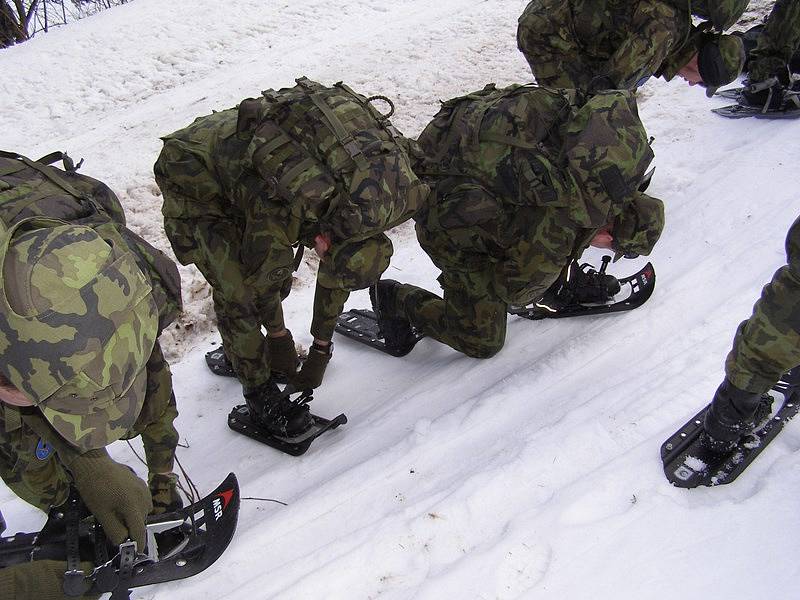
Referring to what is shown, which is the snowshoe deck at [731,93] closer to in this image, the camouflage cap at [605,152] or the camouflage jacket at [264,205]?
the camouflage cap at [605,152]

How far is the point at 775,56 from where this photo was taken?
18.8 ft

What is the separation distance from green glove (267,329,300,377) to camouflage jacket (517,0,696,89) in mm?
2369

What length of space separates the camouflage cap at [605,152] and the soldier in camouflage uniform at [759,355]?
748 millimetres

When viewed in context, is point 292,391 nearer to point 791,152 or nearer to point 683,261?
point 683,261

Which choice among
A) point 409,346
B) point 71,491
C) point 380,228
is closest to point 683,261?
point 409,346

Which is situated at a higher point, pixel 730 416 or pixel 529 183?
pixel 529 183

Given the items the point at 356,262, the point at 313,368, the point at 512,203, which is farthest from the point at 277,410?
the point at 512,203

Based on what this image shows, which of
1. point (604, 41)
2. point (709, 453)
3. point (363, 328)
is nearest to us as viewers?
point (709, 453)

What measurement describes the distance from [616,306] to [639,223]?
81cm

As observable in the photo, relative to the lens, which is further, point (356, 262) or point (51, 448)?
point (356, 262)

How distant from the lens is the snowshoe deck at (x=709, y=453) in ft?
8.32

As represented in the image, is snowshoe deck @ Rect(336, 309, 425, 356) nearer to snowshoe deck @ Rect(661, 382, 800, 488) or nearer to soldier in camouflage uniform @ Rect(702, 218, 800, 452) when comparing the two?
snowshoe deck @ Rect(661, 382, 800, 488)

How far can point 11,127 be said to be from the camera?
5.77 meters

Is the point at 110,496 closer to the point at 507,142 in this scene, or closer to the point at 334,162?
the point at 334,162
